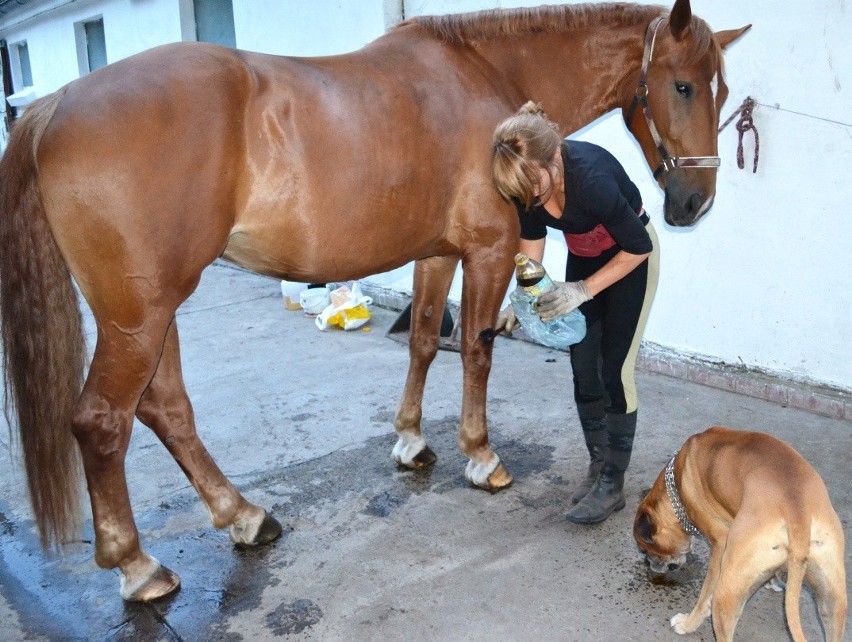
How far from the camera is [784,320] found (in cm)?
413

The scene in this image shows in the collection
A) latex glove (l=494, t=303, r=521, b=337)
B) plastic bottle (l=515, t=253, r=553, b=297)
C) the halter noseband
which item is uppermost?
the halter noseband

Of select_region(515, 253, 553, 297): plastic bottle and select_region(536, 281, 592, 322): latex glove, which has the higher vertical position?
select_region(515, 253, 553, 297): plastic bottle

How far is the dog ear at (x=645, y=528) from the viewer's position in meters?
2.43

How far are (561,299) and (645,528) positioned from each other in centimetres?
80

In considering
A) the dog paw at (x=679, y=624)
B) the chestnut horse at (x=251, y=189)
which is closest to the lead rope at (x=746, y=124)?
the chestnut horse at (x=251, y=189)

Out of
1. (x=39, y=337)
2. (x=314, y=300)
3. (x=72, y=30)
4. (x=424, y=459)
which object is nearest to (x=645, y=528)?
(x=424, y=459)

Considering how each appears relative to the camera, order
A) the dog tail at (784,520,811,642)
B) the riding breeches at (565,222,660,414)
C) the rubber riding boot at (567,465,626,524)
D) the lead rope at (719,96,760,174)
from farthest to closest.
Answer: the lead rope at (719,96,760,174)
the rubber riding boot at (567,465,626,524)
the riding breeches at (565,222,660,414)
the dog tail at (784,520,811,642)

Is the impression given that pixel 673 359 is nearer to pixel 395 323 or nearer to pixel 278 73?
pixel 395 323

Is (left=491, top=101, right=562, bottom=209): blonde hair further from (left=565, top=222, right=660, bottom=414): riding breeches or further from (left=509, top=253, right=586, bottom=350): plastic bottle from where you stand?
(left=565, top=222, right=660, bottom=414): riding breeches

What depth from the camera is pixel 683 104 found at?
9.93 feet

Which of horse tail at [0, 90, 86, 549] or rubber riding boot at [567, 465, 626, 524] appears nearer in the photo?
horse tail at [0, 90, 86, 549]

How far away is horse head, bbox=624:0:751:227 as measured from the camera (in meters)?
2.98

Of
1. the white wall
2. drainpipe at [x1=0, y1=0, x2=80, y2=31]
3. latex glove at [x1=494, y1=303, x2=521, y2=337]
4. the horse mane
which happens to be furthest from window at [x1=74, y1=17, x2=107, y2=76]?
latex glove at [x1=494, y1=303, x2=521, y2=337]

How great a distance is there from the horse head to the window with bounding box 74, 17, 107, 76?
1074 centimetres
